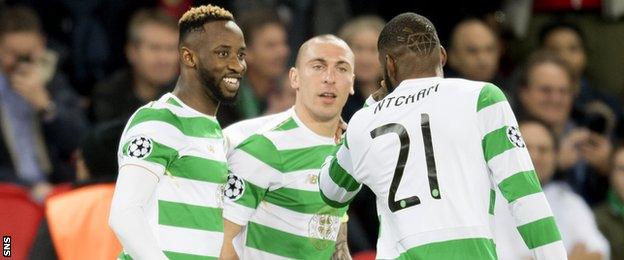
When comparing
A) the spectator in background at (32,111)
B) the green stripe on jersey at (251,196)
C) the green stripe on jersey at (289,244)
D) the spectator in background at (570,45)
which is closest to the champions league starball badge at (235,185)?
the green stripe on jersey at (251,196)

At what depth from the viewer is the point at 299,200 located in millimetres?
6871

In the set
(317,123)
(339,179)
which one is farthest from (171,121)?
(317,123)

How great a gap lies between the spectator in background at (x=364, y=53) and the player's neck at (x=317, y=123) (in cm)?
294

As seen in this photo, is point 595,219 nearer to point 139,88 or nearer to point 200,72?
point 139,88

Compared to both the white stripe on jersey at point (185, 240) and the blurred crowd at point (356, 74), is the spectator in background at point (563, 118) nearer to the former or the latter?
the blurred crowd at point (356, 74)

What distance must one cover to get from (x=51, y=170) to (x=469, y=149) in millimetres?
4136

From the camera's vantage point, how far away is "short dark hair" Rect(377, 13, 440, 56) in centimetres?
614

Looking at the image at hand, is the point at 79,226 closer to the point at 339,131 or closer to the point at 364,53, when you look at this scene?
the point at 339,131

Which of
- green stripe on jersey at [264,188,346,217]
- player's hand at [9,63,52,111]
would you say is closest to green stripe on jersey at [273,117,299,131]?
green stripe on jersey at [264,188,346,217]

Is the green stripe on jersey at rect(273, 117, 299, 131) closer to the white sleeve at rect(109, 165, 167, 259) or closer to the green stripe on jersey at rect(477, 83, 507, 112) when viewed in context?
the white sleeve at rect(109, 165, 167, 259)

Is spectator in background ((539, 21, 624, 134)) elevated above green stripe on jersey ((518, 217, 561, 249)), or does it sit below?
above

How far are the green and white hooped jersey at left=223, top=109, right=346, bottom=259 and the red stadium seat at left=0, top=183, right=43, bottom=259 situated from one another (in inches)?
50.6

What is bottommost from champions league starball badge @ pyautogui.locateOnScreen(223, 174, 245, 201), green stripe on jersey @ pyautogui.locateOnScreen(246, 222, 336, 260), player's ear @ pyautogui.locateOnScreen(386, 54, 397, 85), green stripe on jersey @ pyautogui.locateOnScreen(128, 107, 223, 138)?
green stripe on jersey @ pyautogui.locateOnScreen(246, 222, 336, 260)

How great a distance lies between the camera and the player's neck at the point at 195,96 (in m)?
6.39
